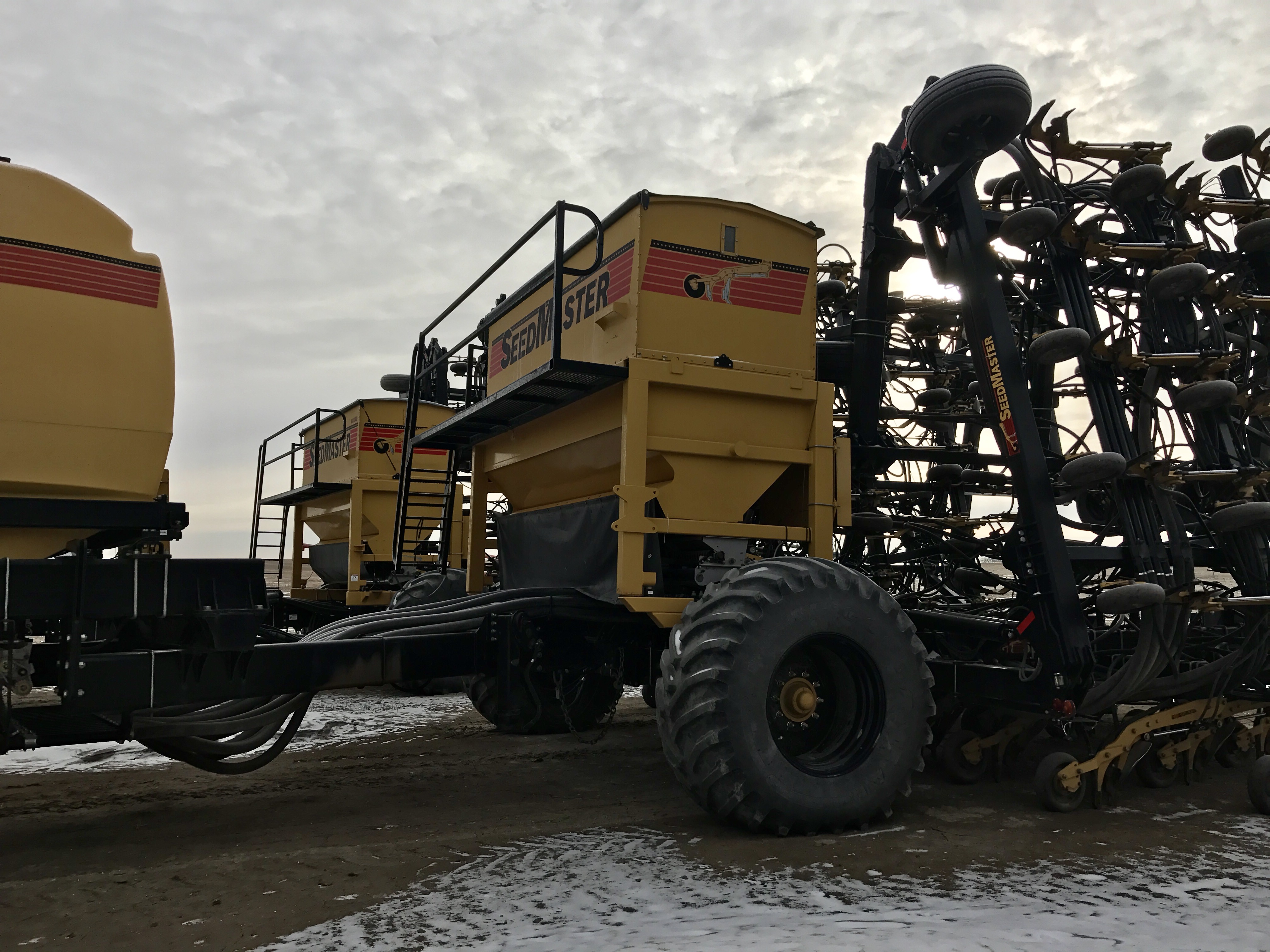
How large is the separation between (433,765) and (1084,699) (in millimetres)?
4068

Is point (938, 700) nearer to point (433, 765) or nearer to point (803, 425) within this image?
point (803, 425)

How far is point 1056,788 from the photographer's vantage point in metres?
5.23

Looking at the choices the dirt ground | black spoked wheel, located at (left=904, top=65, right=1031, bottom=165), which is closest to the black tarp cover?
the dirt ground

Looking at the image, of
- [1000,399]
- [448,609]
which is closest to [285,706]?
[448,609]

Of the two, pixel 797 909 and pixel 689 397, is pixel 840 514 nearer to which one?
pixel 689 397

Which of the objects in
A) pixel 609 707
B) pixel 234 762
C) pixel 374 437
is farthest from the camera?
pixel 374 437

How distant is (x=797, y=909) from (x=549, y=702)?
12.9 feet

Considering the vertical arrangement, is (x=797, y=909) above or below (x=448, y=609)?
below

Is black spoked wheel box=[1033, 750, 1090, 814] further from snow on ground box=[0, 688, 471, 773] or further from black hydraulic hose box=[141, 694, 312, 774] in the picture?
snow on ground box=[0, 688, 471, 773]

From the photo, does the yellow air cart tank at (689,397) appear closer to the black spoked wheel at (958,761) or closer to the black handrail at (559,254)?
the black handrail at (559,254)

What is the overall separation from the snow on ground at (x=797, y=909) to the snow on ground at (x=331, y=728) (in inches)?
107

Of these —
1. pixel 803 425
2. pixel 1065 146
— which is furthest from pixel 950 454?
pixel 1065 146

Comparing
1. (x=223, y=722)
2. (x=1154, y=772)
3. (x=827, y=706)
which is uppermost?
(x=827, y=706)

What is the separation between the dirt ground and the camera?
146 inches
